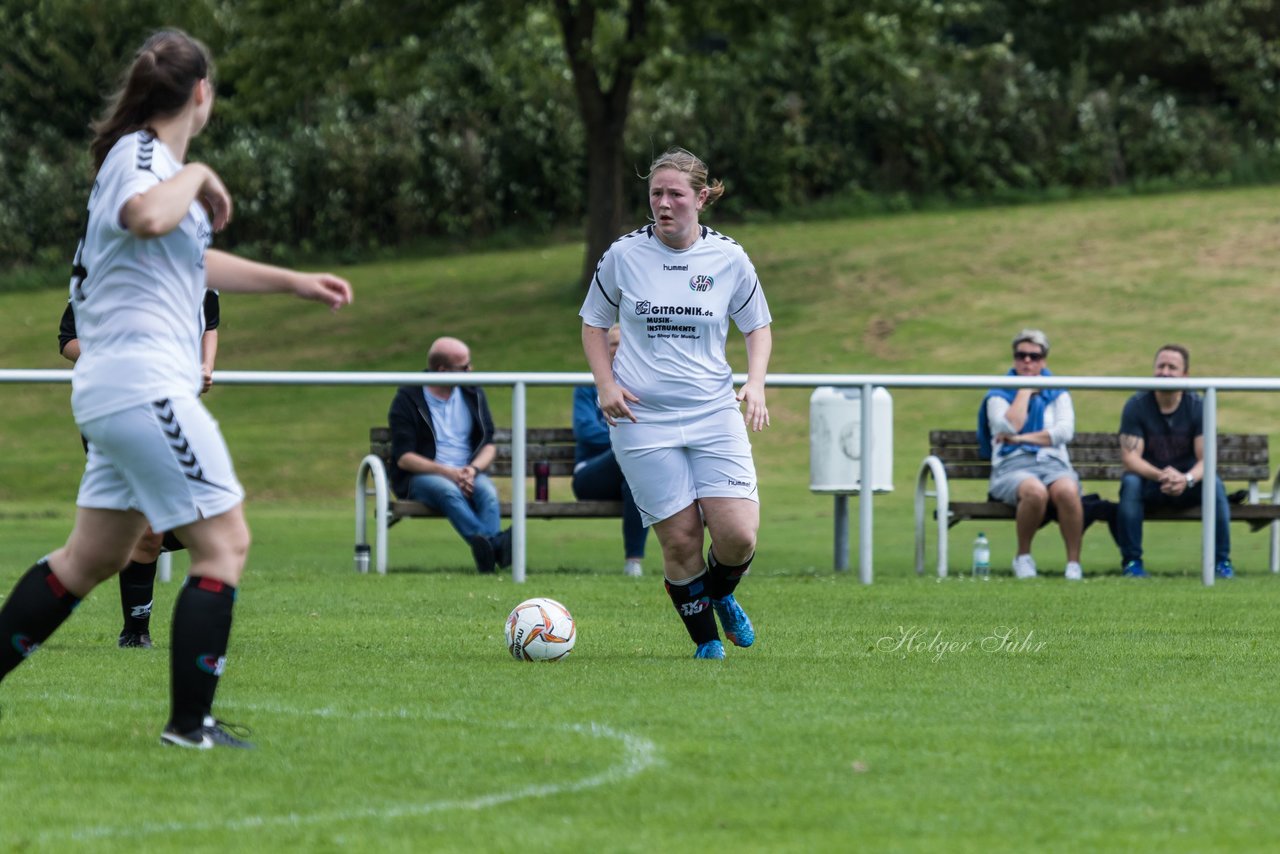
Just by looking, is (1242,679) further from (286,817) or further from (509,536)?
(509,536)

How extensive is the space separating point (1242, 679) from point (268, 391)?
2144cm

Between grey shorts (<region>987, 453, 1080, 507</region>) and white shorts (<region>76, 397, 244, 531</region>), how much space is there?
8633 mm

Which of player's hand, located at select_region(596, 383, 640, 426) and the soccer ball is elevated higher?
player's hand, located at select_region(596, 383, 640, 426)

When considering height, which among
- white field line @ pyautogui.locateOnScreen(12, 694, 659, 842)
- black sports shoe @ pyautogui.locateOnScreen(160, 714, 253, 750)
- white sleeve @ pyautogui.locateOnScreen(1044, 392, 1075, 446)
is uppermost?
white sleeve @ pyautogui.locateOnScreen(1044, 392, 1075, 446)

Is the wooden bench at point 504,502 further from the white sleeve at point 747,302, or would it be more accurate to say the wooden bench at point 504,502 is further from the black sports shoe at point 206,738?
the black sports shoe at point 206,738

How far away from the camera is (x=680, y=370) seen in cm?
762

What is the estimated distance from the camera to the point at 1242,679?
7.13 meters

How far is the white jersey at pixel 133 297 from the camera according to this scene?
17.0ft

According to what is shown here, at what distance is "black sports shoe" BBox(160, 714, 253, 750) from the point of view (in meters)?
5.41

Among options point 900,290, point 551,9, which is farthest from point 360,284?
point 900,290

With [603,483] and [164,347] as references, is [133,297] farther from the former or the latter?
[603,483]

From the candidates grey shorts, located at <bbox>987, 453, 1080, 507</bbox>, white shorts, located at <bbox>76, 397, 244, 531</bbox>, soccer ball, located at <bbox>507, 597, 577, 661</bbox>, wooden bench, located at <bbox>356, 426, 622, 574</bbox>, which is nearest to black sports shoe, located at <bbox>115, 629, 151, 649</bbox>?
soccer ball, located at <bbox>507, 597, 577, 661</bbox>

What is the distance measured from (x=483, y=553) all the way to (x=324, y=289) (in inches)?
291

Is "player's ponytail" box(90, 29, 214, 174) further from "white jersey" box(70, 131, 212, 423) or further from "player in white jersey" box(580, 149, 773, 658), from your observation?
"player in white jersey" box(580, 149, 773, 658)
